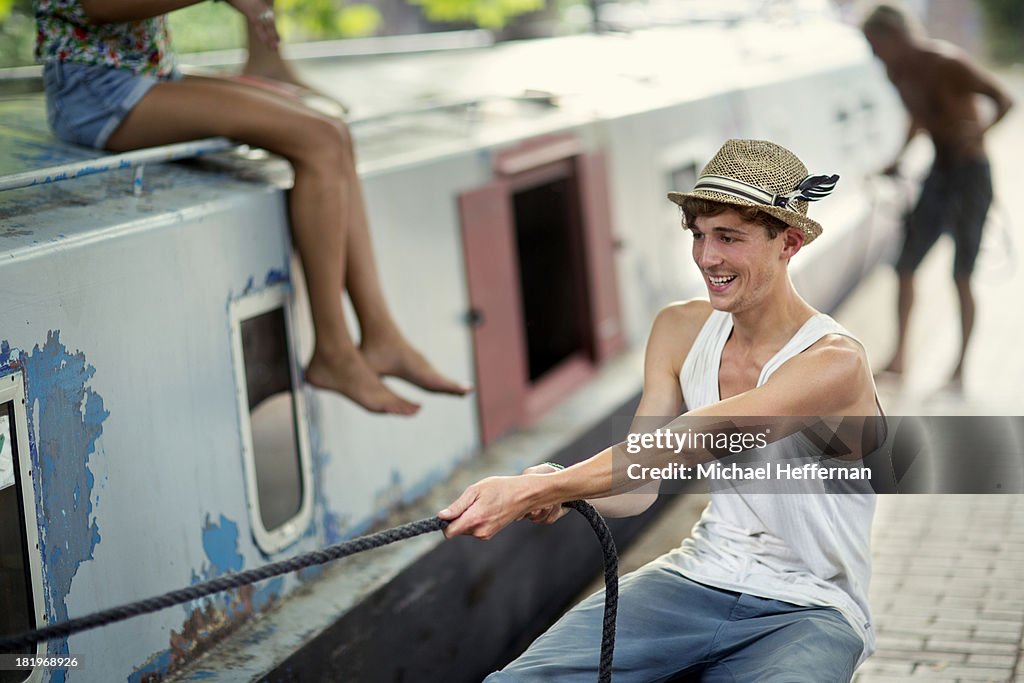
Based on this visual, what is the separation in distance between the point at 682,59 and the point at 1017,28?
23.0 meters

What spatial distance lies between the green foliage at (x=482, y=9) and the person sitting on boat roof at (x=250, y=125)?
616 centimetres

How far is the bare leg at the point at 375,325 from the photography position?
3.83m

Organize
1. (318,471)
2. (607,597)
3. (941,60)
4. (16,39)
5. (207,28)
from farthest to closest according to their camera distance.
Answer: (207,28), (16,39), (941,60), (318,471), (607,597)

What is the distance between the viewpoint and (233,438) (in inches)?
141

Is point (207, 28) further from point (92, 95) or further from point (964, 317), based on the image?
point (92, 95)

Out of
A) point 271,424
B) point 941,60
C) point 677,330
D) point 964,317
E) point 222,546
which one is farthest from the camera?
point 964,317

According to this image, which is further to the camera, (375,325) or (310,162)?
(375,325)

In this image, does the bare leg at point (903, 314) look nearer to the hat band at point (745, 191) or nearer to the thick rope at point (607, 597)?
the hat band at point (745, 191)

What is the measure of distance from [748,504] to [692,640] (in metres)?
0.33

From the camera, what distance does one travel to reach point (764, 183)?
2.72 m

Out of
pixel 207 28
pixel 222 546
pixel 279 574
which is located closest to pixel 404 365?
pixel 222 546

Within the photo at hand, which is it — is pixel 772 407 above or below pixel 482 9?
below

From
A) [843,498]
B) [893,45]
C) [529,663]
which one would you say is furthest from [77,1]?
[893,45]

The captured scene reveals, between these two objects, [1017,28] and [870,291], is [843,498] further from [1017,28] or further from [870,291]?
[1017,28]
